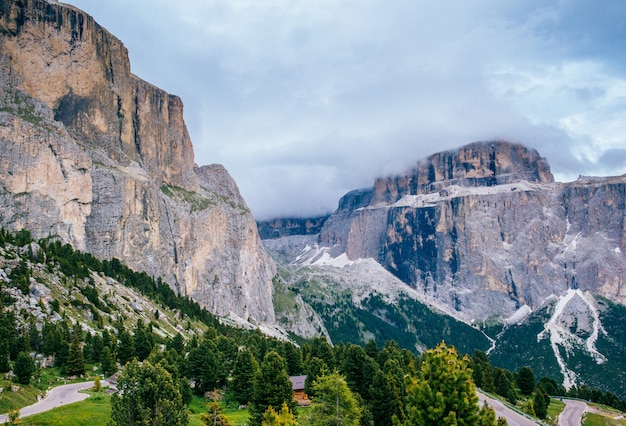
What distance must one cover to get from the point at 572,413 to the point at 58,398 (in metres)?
80.4

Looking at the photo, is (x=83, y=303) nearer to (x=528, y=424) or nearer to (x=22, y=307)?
(x=22, y=307)

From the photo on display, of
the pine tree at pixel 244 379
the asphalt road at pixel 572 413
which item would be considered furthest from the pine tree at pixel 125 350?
the asphalt road at pixel 572 413

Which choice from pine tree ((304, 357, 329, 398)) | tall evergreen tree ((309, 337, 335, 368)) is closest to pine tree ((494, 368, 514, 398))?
tall evergreen tree ((309, 337, 335, 368))

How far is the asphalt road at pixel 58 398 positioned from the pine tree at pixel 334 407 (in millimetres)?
23489

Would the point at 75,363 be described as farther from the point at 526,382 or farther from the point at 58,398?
the point at 526,382

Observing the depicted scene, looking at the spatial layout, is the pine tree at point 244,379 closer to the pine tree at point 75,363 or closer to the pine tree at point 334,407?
the pine tree at point 75,363

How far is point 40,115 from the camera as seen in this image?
182 m

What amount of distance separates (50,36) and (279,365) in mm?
184711

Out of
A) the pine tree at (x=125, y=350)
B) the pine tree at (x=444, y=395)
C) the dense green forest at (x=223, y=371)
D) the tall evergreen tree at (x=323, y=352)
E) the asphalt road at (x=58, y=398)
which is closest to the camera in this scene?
the pine tree at (x=444, y=395)

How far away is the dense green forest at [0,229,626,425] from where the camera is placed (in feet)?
97.1

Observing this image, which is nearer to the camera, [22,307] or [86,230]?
[22,307]

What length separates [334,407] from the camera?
1837 inches

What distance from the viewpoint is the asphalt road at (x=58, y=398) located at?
156ft

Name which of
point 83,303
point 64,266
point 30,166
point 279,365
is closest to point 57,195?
point 30,166
